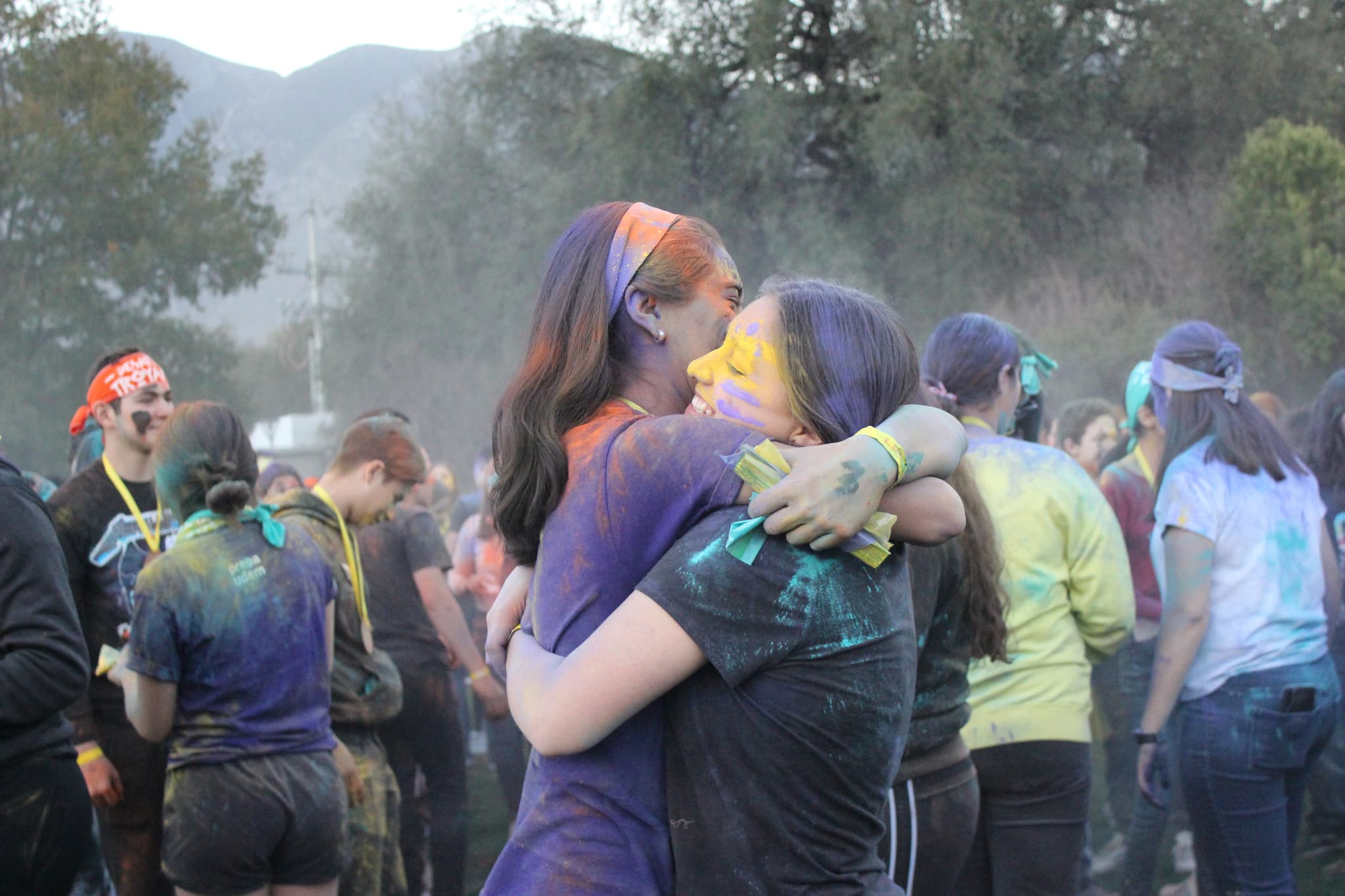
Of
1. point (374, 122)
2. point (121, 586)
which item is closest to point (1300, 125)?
point (374, 122)

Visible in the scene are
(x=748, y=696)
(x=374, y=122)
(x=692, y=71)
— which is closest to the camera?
(x=748, y=696)

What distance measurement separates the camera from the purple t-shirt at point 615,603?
158cm

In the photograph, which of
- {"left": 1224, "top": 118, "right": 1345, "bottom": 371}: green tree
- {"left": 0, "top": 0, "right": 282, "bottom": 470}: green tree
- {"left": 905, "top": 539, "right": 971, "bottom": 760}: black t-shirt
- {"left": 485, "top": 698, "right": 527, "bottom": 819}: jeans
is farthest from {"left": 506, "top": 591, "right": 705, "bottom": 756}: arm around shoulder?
{"left": 0, "top": 0, "right": 282, "bottom": 470}: green tree

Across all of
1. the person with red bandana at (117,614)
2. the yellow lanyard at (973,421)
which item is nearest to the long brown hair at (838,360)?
the yellow lanyard at (973,421)

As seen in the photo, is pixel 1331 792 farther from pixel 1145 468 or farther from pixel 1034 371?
pixel 1034 371

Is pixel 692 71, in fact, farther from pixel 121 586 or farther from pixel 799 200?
pixel 121 586

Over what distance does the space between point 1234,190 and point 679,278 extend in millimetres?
18592

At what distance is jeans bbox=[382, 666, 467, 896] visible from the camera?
5199 mm

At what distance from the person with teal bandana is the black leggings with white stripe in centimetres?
176

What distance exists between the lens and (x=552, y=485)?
5.49 ft

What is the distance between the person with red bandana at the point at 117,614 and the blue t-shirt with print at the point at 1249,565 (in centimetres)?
336

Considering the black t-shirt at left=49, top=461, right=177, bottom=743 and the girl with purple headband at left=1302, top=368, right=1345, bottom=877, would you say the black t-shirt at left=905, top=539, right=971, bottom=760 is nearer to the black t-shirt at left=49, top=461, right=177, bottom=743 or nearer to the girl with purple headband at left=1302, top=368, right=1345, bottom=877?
the girl with purple headband at left=1302, top=368, right=1345, bottom=877

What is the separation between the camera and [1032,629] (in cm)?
332

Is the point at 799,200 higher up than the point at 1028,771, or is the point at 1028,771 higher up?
the point at 799,200
